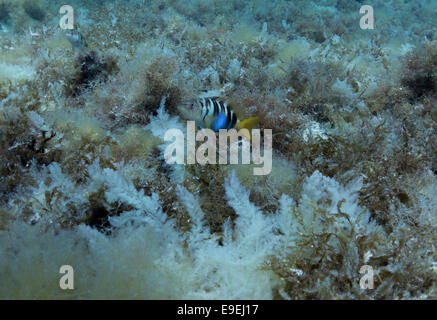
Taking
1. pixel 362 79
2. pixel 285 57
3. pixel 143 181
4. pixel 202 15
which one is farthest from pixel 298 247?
pixel 202 15

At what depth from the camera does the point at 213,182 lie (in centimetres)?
238

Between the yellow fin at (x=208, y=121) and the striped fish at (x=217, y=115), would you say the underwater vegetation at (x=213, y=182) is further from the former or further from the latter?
the yellow fin at (x=208, y=121)

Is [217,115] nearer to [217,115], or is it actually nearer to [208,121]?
[217,115]

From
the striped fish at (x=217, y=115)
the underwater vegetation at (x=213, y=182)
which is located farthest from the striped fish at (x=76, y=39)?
the striped fish at (x=217, y=115)

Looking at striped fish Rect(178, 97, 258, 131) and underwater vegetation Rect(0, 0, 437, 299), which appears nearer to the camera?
underwater vegetation Rect(0, 0, 437, 299)

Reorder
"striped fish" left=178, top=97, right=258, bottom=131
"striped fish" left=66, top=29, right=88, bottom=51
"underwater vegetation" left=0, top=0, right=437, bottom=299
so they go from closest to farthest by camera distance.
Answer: "underwater vegetation" left=0, top=0, right=437, bottom=299 < "striped fish" left=178, top=97, right=258, bottom=131 < "striped fish" left=66, top=29, right=88, bottom=51

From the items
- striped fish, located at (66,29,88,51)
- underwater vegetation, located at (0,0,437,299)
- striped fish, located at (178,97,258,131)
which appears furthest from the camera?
striped fish, located at (66,29,88,51)

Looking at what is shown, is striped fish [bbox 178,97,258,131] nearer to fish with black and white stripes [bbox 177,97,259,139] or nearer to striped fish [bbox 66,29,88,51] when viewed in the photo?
fish with black and white stripes [bbox 177,97,259,139]

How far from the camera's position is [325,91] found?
144 inches

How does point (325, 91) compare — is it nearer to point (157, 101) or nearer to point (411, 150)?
point (411, 150)

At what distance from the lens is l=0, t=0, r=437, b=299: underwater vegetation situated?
164 centimetres

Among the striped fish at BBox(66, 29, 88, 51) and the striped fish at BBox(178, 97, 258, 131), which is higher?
the striped fish at BBox(66, 29, 88, 51)

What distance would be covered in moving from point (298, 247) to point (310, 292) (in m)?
0.27

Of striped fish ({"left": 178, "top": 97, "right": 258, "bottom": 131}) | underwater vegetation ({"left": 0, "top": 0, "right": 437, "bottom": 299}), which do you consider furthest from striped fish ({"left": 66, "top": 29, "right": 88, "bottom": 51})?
striped fish ({"left": 178, "top": 97, "right": 258, "bottom": 131})
